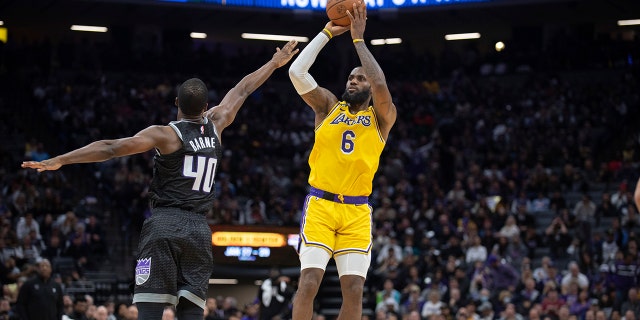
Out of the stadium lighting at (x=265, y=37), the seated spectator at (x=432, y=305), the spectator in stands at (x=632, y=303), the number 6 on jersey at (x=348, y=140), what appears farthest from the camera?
the stadium lighting at (x=265, y=37)

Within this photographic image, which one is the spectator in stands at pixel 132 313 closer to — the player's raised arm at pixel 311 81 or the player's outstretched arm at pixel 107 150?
the player's raised arm at pixel 311 81

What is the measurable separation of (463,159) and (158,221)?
22.5m

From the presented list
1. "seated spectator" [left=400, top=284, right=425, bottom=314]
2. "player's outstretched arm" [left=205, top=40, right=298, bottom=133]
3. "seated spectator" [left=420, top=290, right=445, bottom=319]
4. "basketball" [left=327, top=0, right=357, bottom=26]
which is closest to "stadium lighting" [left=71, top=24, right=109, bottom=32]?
"seated spectator" [left=400, top=284, right=425, bottom=314]

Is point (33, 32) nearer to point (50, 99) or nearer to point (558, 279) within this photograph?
point (50, 99)

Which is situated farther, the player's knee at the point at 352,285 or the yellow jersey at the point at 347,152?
Answer: the yellow jersey at the point at 347,152

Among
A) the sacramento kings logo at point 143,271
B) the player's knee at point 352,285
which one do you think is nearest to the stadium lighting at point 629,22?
the player's knee at point 352,285

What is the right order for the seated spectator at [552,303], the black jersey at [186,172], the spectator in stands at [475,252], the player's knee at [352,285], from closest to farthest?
the black jersey at [186,172] < the player's knee at [352,285] < the seated spectator at [552,303] < the spectator in stands at [475,252]

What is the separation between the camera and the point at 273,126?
3206 centimetres

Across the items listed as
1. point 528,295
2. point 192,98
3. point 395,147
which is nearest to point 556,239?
point 528,295

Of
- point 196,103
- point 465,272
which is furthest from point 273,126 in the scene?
point 196,103

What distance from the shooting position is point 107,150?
24.1 ft

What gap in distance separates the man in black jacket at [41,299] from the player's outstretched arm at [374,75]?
8.87 metres

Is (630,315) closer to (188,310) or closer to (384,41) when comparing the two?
(188,310)

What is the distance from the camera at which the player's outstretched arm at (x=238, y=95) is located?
8.54m
